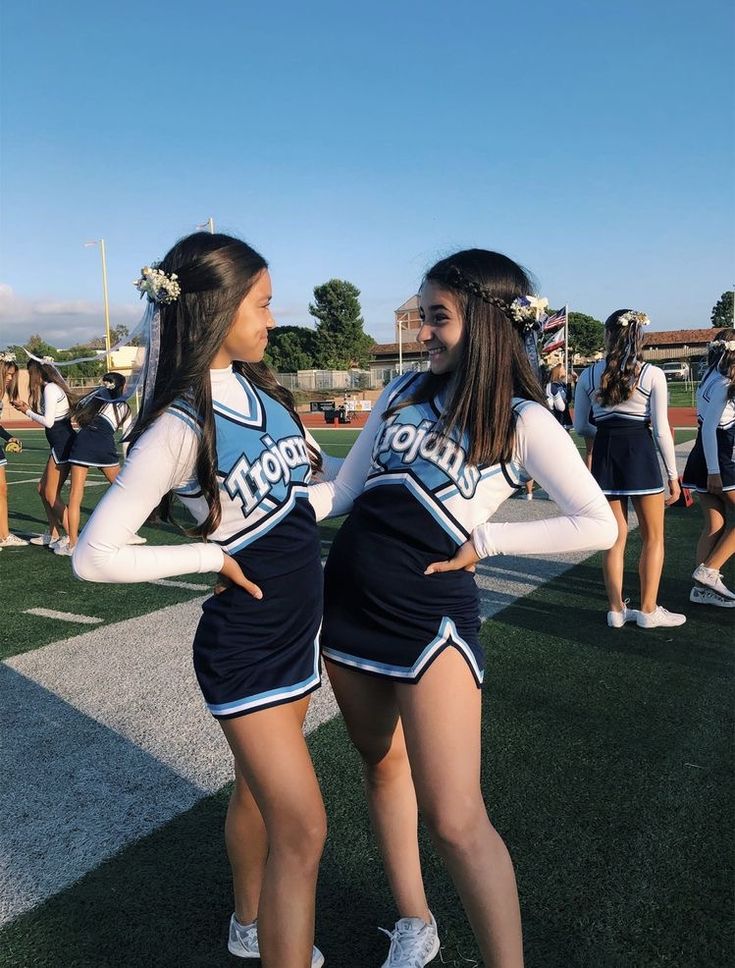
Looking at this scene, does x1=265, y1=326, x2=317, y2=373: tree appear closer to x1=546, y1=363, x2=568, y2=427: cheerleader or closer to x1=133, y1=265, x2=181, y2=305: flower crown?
x1=546, y1=363, x2=568, y2=427: cheerleader

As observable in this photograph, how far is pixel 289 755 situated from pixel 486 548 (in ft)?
2.18

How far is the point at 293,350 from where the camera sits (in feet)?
214

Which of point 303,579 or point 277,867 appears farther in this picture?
point 303,579

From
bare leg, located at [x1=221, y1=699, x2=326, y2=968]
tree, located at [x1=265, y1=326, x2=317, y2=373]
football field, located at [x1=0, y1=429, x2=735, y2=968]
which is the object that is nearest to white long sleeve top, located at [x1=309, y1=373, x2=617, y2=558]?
bare leg, located at [x1=221, y1=699, x2=326, y2=968]

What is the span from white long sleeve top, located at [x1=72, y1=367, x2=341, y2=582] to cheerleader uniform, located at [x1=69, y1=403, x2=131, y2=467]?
5.88 m

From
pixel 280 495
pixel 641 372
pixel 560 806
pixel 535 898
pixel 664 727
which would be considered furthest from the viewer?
pixel 641 372

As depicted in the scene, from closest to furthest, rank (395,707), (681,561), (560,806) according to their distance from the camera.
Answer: (395,707) → (560,806) → (681,561)

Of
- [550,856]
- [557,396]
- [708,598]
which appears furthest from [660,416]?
[557,396]

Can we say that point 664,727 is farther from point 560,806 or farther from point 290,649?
point 290,649

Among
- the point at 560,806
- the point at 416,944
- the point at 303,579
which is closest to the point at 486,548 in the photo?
the point at 303,579

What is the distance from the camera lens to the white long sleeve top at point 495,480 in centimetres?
190

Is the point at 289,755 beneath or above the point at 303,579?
beneath

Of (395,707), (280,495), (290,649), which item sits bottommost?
(395,707)

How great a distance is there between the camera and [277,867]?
1761mm
